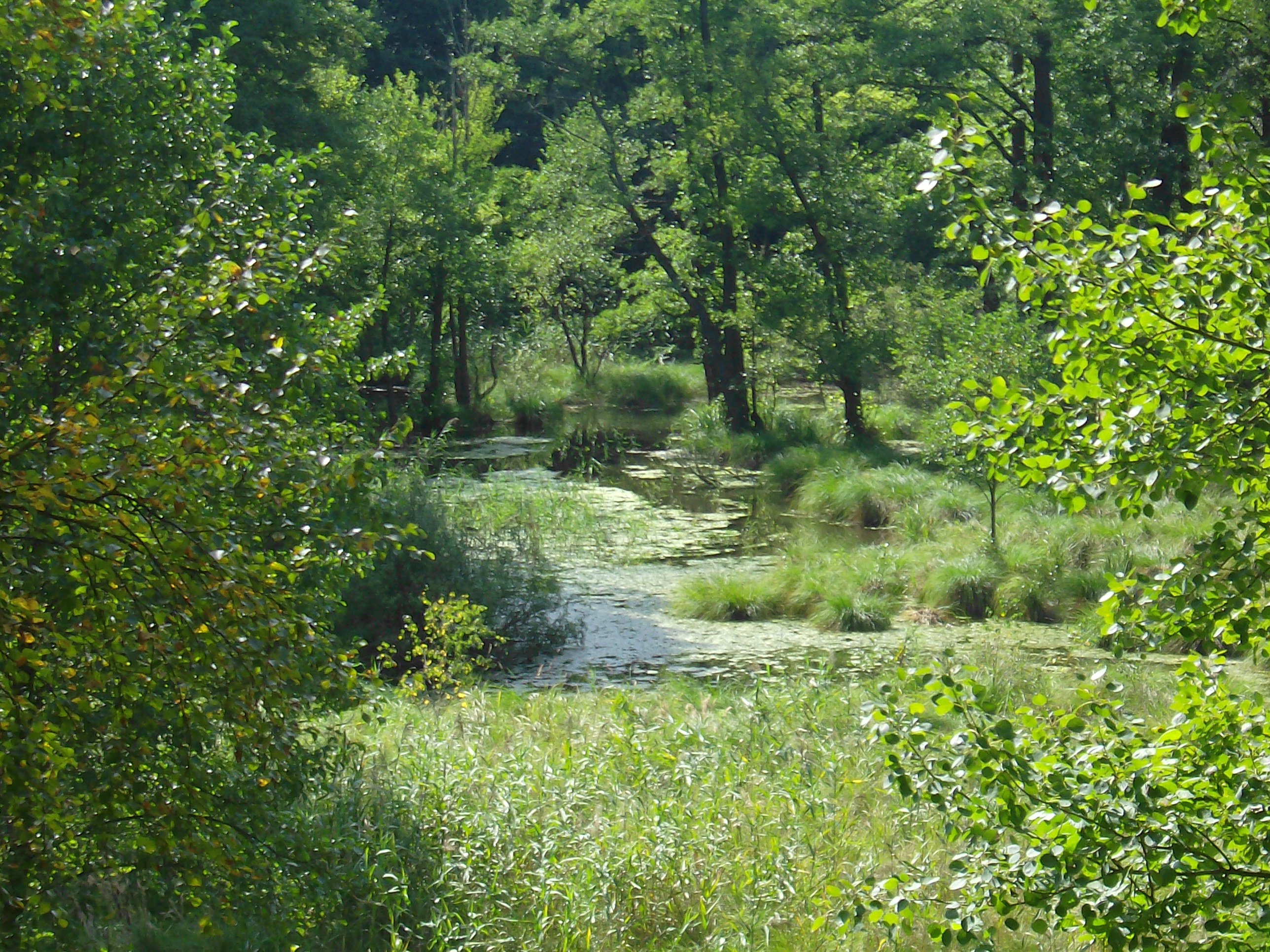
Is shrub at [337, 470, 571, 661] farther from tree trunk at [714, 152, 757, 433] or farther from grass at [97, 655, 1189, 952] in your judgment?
tree trunk at [714, 152, 757, 433]

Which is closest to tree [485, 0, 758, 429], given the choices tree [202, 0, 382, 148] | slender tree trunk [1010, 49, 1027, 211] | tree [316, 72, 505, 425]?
tree [316, 72, 505, 425]

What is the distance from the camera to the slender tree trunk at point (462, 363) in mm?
27016

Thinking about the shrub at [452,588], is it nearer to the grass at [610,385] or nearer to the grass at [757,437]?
the grass at [757,437]

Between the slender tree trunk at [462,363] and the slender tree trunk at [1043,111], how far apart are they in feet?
39.3

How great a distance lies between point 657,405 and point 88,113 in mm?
24647

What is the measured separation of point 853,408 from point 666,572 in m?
9.45

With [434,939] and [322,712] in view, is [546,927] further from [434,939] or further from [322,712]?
[322,712]

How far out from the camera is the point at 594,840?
5.60 m

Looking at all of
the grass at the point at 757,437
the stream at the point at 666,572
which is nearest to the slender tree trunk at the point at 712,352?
the grass at the point at 757,437

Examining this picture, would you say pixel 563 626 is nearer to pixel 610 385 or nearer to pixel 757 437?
pixel 757 437

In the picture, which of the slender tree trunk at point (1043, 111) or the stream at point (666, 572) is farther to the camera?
the slender tree trunk at point (1043, 111)

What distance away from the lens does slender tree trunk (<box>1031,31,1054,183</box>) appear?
20531mm

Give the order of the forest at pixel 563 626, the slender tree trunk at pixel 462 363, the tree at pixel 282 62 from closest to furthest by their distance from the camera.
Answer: the forest at pixel 563 626, the tree at pixel 282 62, the slender tree trunk at pixel 462 363

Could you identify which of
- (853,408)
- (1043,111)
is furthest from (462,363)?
(1043,111)
